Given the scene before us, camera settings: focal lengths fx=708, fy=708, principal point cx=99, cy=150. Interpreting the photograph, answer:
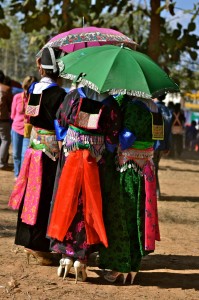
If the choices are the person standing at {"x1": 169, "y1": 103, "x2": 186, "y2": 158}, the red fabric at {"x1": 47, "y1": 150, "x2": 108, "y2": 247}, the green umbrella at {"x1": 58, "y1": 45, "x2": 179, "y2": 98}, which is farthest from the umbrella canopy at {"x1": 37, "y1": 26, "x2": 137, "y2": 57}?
the person standing at {"x1": 169, "y1": 103, "x2": 186, "y2": 158}

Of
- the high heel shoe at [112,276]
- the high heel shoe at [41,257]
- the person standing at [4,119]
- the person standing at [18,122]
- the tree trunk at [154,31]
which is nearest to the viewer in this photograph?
the high heel shoe at [112,276]

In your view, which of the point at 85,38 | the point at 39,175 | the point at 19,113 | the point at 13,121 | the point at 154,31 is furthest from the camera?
the point at 154,31

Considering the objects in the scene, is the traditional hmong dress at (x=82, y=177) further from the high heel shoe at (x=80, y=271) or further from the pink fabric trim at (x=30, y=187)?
the pink fabric trim at (x=30, y=187)

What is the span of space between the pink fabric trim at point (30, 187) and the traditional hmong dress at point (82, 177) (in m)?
0.40

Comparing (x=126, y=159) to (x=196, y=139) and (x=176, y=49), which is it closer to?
(x=176, y=49)

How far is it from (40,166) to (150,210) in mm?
1040

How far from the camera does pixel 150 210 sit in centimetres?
568

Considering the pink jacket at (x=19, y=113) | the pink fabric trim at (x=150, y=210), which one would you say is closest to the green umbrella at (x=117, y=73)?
the pink fabric trim at (x=150, y=210)

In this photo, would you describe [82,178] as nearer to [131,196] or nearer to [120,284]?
[131,196]

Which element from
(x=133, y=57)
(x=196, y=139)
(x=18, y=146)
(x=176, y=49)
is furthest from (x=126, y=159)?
(x=196, y=139)

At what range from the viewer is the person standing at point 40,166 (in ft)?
19.7

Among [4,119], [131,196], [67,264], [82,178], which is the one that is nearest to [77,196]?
[82,178]

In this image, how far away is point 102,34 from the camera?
6.36 meters

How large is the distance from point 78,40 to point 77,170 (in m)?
1.35
